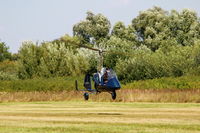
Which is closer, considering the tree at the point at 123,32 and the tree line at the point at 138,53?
the tree line at the point at 138,53

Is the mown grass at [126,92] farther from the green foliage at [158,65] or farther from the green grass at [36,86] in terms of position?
the green foliage at [158,65]

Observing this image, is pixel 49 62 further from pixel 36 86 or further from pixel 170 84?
pixel 170 84

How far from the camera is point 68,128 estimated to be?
82.5ft

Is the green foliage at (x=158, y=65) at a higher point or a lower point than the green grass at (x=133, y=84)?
higher

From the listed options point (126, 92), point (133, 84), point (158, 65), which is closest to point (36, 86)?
point (133, 84)

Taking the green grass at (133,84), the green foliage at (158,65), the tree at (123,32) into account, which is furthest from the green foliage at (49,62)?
the tree at (123,32)

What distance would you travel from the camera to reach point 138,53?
92.6m

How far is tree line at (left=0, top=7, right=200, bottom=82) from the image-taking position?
3226 inches

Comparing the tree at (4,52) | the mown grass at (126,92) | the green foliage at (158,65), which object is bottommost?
the mown grass at (126,92)

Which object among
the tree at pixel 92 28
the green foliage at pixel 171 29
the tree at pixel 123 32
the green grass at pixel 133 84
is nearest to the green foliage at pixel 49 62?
the green grass at pixel 133 84

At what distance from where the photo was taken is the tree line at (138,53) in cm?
8194

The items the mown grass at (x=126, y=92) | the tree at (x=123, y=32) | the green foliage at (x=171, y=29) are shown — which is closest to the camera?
the mown grass at (x=126, y=92)

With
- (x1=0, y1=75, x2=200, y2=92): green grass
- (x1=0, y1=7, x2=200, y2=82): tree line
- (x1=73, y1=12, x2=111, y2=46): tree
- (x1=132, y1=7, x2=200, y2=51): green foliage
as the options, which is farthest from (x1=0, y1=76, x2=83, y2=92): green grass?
(x1=73, y1=12, x2=111, y2=46): tree

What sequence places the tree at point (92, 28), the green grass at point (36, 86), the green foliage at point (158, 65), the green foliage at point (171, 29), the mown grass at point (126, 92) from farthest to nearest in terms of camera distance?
the tree at point (92, 28)
the green foliage at point (171, 29)
the green foliage at point (158, 65)
the green grass at point (36, 86)
the mown grass at point (126, 92)
